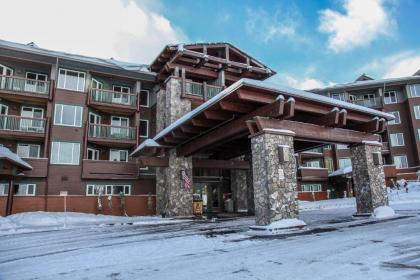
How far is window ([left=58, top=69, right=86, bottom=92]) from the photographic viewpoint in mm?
23719

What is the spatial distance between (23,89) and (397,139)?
3854 cm

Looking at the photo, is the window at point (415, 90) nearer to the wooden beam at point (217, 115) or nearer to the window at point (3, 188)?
the wooden beam at point (217, 115)

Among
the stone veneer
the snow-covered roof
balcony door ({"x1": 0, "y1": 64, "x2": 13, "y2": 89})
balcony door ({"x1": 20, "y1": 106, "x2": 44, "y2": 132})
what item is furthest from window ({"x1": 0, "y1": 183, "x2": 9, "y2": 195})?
the snow-covered roof

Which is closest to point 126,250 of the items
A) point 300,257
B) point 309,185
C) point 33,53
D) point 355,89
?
point 300,257

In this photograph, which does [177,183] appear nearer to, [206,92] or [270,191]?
[206,92]

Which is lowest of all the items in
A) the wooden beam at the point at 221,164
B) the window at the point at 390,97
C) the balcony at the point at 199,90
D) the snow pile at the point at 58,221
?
the snow pile at the point at 58,221

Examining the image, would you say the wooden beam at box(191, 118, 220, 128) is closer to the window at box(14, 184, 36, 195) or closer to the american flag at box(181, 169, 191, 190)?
the american flag at box(181, 169, 191, 190)

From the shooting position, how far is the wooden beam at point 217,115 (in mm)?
11788

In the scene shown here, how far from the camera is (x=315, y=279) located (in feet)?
14.1

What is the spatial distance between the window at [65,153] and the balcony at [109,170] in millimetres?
902

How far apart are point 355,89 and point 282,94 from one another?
30707 mm

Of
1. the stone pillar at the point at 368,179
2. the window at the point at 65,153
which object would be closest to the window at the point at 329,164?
the stone pillar at the point at 368,179

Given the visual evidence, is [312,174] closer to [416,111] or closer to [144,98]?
[416,111]

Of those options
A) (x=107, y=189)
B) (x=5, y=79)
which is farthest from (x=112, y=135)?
(x=5, y=79)
